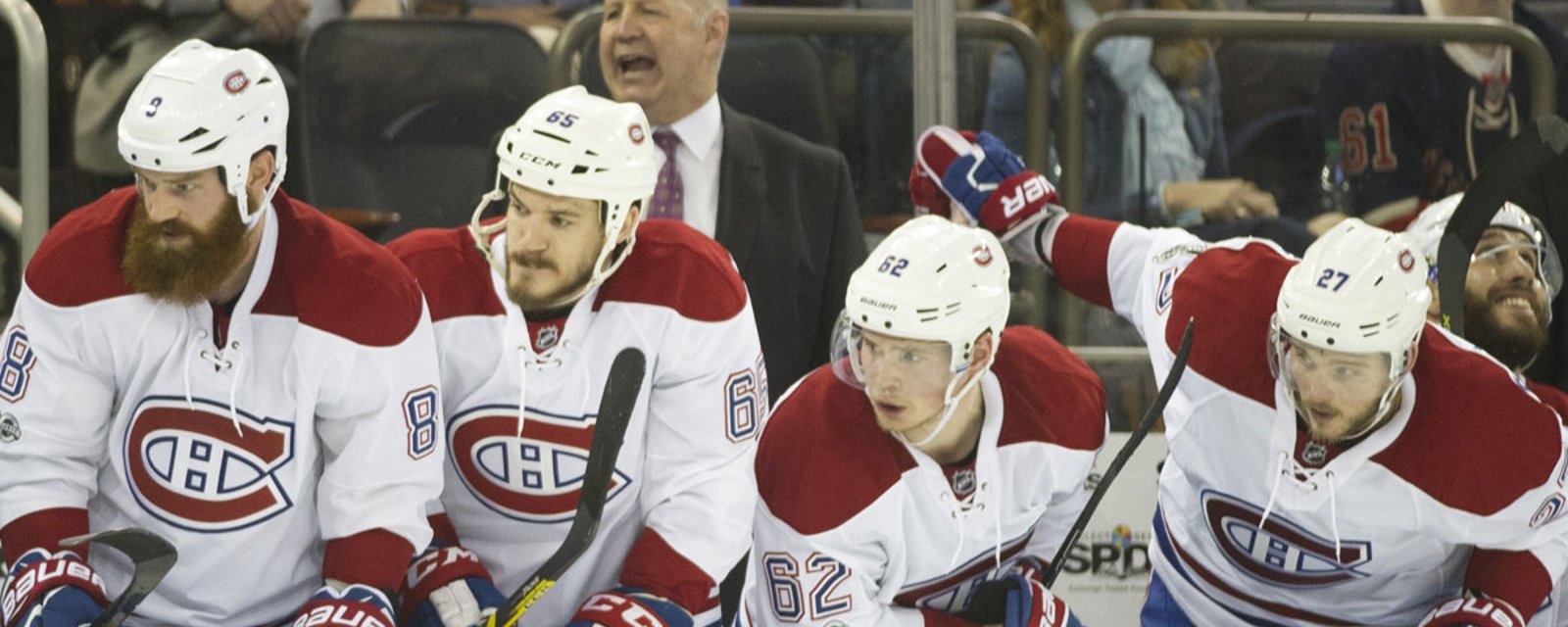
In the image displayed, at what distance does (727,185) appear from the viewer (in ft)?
11.2

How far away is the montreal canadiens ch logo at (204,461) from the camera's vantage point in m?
2.57

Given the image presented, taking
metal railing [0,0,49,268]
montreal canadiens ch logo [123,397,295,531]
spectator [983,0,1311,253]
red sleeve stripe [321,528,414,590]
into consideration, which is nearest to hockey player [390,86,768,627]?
red sleeve stripe [321,528,414,590]

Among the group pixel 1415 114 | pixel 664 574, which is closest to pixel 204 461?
pixel 664 574

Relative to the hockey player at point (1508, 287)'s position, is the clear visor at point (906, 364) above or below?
above

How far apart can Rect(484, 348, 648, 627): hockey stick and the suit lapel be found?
0.77m

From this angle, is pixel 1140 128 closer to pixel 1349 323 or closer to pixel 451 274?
pixel 1349 323

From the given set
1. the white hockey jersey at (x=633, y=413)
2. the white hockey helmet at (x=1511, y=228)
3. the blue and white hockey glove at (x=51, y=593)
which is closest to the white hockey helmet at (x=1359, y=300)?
the white hockey helmet at (x=1511, y=228)

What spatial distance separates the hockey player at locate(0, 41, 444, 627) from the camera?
251 centimetres

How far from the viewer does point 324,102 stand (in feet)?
12.3

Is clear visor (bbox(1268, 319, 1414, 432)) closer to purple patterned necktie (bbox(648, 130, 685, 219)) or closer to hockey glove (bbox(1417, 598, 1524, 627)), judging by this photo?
hockey glove (bbox(1417, 598, 1524, 627))

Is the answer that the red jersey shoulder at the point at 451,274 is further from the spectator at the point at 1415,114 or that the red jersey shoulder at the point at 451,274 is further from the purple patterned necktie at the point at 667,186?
the spectator at the point at 1415,114

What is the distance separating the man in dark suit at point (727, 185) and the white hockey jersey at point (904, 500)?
0.48 m

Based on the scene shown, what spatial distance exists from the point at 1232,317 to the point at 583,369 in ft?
3.23

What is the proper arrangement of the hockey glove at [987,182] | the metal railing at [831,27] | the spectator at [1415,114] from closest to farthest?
1. the hockey glove at [987,182]
2. the metal railing at [831,27]
3. the spectator at [1415,114]
